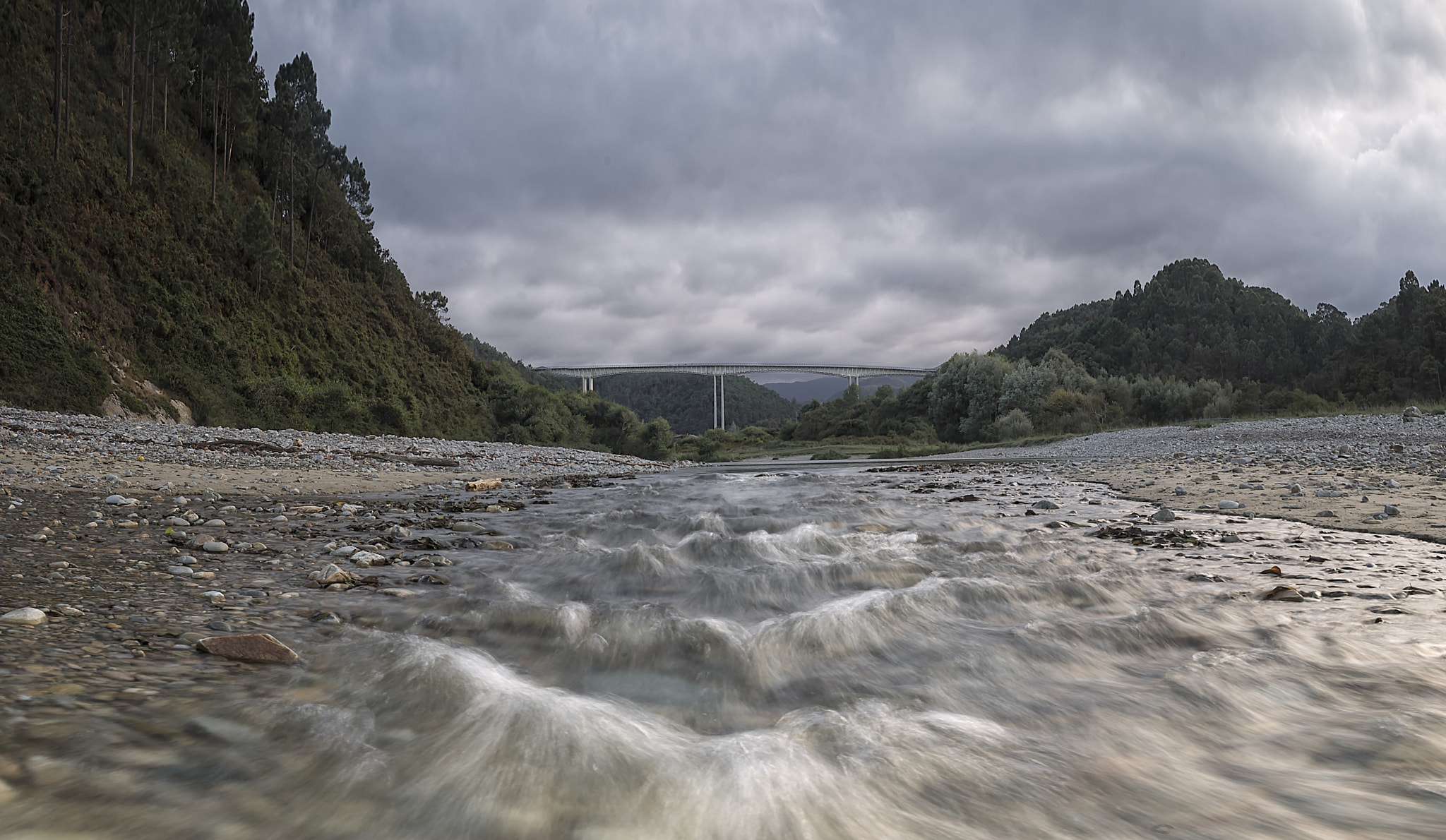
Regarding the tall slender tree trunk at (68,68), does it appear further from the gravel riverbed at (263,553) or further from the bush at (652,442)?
the bush at (652,442)

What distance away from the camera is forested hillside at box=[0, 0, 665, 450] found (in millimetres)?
20438

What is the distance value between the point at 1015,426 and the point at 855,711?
1736 inches

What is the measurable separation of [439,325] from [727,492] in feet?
119

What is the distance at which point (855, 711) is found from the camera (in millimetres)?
2967

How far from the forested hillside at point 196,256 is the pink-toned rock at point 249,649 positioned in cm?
2105

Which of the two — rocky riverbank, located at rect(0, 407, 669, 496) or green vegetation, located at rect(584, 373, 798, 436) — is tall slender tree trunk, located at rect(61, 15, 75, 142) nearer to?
rocky riverbank, located at rect(0, 407, 669, 496)

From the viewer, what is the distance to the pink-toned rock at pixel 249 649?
9.61 feet

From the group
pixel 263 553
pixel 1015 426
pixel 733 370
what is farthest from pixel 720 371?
pixel 263 553

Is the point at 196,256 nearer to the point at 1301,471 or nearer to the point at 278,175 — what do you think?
the point at 278,175

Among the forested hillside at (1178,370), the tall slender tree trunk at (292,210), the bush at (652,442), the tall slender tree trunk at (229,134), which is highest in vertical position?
the tall slender tree trunk at (229,134)

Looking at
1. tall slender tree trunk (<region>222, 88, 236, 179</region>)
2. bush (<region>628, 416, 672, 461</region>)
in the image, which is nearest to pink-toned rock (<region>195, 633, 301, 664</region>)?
tall slender tree trunk (<region>222, 88, 236, 179</region>)

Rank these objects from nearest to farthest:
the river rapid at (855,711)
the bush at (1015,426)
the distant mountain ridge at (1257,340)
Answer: the river rapid at (855,711) → the bush at (1015,426) → the distant mountain ridge at (1257,340)

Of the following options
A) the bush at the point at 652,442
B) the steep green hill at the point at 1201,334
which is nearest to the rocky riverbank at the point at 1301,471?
the bush at the point at 652,442

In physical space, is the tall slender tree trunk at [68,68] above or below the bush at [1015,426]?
above
